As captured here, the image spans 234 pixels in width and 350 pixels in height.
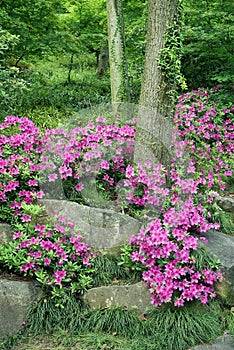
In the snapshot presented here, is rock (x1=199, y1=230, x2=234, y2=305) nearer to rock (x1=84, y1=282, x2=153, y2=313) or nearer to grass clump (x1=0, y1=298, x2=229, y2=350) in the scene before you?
grass clump (x1=0, y1=298, x2=229, y2=350)

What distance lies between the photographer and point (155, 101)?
4.39 m

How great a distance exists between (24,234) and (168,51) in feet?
7.58

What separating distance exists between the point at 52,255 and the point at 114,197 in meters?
0.97

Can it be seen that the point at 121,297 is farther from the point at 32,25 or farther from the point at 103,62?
the point at 103,62

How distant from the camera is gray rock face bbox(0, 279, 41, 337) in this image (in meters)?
3.30

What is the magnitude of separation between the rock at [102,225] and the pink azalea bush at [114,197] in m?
0.11

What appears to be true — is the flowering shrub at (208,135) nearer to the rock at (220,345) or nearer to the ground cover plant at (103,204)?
the ground cover plant at (103,204)

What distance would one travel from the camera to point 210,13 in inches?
241

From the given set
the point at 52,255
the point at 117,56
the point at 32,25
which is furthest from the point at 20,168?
the point at 32,25

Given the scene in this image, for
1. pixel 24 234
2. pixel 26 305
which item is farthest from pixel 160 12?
pixel 26 305

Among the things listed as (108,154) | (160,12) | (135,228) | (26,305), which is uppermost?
(160,12)

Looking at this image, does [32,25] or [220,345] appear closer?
[220,345]

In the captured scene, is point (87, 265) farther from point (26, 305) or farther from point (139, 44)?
point (139, 44)

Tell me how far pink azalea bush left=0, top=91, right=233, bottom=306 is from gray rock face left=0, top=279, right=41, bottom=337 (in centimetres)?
15
